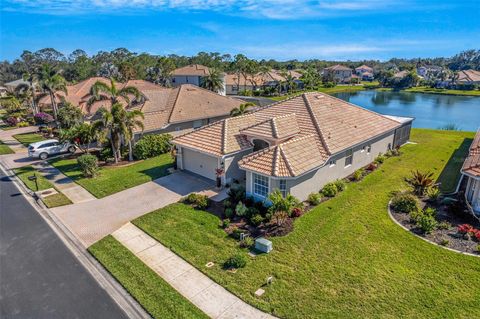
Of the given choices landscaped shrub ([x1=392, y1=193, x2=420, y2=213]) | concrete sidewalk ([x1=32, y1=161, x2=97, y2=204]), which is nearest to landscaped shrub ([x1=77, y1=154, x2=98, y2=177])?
concrete sidewalk ([x1=32, y1=161, x2=97, y2=204])

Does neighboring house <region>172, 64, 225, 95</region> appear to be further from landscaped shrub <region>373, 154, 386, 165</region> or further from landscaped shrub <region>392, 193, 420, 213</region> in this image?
landscaped shrub <region>392, 193, 420, 213</region>

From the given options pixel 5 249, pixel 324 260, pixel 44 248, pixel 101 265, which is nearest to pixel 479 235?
pixel 324 260

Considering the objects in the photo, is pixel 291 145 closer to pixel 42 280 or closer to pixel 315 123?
pixel 315 123

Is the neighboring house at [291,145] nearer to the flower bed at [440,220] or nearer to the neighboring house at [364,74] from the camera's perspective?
the flower bed at [440,220]

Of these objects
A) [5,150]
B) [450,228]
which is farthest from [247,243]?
[5,150]

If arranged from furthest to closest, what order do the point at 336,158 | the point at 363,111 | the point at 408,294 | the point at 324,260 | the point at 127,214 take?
the point at 363,111 < the point at 336,158 < the point at 127,214 < the point at 324,260 < the point at 408,294

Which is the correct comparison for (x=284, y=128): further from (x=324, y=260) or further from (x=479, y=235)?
(x=479, y=235)
